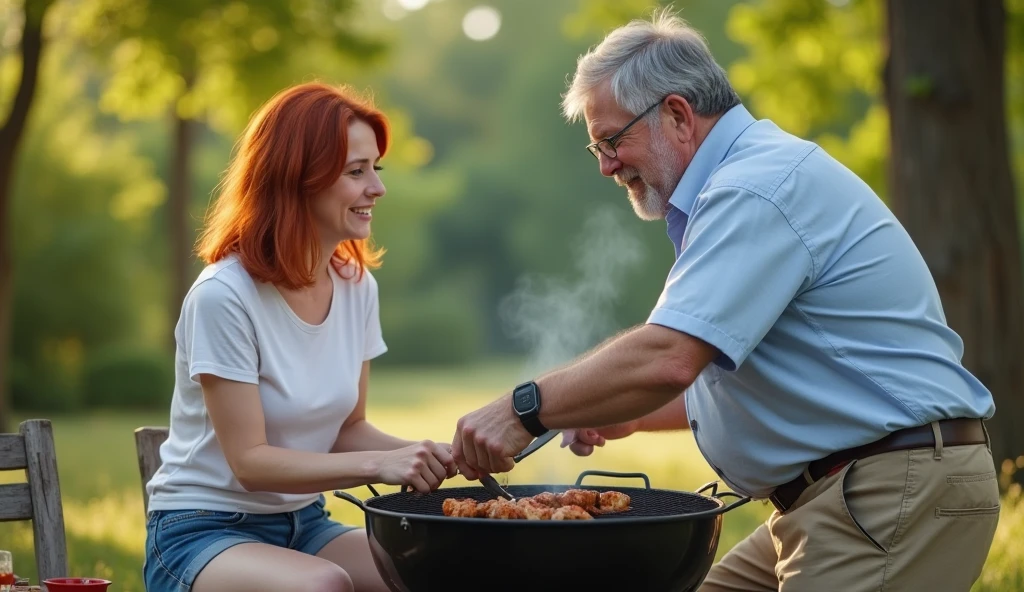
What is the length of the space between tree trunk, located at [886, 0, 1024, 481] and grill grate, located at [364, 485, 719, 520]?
4.38 meters

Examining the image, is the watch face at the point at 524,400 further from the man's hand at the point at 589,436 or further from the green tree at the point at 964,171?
the green tree at the point at 964,171

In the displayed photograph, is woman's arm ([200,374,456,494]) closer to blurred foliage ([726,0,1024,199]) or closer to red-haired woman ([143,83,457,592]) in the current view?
red-haired woman ([143,83,457,592])

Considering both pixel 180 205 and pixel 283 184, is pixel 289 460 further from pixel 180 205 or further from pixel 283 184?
pixel 180 205

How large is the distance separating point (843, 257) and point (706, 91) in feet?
1.89

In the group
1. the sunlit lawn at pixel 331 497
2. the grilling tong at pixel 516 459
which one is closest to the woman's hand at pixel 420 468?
the grilling tong at pixel 516 459

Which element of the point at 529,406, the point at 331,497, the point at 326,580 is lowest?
the point at 331,497

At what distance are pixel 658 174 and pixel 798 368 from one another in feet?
2.12

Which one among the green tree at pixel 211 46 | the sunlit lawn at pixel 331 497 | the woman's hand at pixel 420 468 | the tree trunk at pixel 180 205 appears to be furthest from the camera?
the tree trunk at pixel 180 205

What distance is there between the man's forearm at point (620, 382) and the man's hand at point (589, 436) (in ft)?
2.42

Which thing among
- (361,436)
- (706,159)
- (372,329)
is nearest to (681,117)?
(706,159)

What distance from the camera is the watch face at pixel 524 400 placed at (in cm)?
287

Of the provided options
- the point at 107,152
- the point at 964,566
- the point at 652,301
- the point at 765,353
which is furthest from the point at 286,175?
the point at 652,301

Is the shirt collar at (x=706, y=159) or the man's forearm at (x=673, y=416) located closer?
the shirt collar at (x=706, y=159)

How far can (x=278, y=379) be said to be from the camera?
3.41 m
